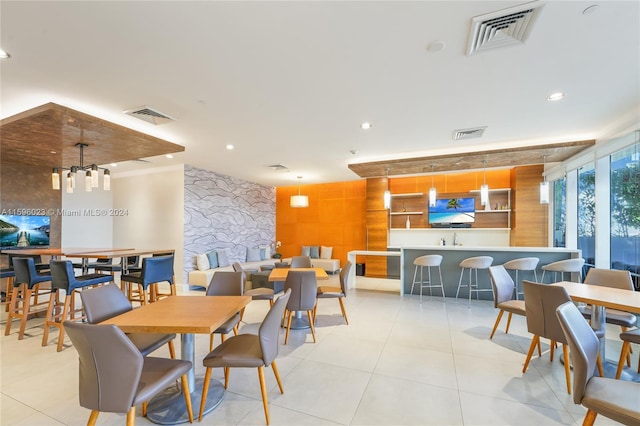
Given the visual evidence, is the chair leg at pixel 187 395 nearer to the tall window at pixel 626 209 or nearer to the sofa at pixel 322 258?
the tall window at pixel 626 209

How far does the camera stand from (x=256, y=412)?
2.12 m

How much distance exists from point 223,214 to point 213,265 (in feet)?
4.84

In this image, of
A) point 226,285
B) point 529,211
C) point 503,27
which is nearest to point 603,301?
point 503,27

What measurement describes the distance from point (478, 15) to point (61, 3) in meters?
2.88

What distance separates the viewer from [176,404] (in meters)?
2.18

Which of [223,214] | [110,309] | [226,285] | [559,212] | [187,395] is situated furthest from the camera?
[223,214]

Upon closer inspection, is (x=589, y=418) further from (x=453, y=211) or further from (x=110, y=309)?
(x=453, y=211)

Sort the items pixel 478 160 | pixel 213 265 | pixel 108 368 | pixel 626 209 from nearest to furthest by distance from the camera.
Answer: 1. pixel 108 368
2. pixel 626 209
3. pixel 478 160
4. pixel 213 265

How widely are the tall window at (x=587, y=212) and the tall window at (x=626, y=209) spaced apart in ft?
1.50

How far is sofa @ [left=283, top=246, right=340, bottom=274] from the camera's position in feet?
28.1

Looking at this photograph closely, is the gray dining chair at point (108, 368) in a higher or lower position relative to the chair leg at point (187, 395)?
higher

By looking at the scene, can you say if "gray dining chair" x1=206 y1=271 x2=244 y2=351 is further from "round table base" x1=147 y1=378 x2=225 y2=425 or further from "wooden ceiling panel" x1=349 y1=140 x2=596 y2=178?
"wooden ceiling panel" x1=349 y1=140 x2=596 y2=178

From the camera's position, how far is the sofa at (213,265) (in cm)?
641

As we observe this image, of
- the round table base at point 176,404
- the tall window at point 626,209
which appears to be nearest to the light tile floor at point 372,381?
the round table base at point 176,404
